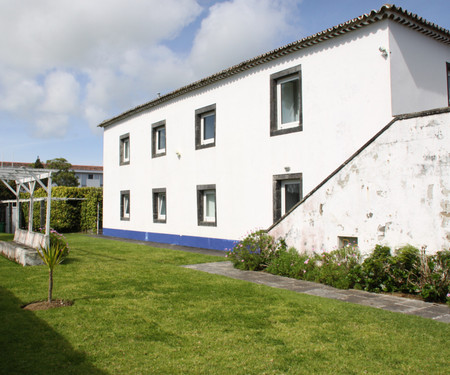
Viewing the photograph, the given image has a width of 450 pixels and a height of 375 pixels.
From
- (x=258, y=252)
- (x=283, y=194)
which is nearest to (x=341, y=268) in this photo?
(x=258, y=252)

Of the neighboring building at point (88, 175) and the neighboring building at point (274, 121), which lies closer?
the neighboring building at point (274, 121)

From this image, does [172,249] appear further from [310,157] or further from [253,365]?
[253,365]

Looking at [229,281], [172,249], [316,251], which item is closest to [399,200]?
[316,251]

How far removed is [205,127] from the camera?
1559 centimetres

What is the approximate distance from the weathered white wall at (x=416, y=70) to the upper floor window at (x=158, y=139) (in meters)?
11.2

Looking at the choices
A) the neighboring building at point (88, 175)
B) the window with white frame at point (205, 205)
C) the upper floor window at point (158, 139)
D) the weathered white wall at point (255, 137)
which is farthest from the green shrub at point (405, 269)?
the neighboring building at point (88, 175)

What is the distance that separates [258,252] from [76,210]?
1834 cm

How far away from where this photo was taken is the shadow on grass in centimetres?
389

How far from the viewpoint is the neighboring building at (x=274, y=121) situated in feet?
31.1

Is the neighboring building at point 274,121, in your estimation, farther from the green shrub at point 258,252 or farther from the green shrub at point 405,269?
the green shrub at point 258,252

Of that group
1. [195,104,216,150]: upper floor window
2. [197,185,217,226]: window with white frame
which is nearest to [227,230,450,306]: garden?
[197,185,217,226]: window with white frame

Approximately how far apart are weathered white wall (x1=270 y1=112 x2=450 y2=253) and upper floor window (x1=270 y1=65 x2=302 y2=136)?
3.70m

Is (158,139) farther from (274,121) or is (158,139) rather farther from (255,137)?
(274,121)

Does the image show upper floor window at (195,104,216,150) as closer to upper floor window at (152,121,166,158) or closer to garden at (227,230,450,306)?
upper floor window at (152,121,166,158)
